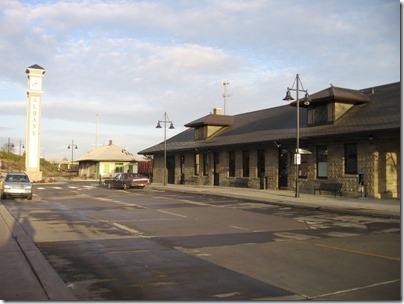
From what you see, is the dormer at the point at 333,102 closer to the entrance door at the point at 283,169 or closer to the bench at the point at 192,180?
the entrance door at the point at 283,169

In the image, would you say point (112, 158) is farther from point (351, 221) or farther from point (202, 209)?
point (351, 221)

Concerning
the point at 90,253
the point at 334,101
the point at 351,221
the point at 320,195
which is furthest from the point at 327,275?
the point at 334,101

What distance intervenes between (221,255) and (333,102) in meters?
20.7

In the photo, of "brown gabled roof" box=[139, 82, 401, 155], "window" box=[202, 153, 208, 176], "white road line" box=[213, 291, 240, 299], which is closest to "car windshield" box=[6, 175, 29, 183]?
"brown gabled roof" box=[139, 82, 401, 155]

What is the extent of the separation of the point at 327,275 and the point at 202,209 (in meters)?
12.6

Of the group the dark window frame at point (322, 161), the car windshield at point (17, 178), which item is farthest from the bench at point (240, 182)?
the car windshield at point (17, 178)

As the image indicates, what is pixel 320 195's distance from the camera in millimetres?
26750

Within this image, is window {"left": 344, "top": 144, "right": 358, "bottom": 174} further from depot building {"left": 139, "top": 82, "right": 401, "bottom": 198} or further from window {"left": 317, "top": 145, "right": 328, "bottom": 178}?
window {"left": 317, "top": 145, "right": 328, "bottom": 178}

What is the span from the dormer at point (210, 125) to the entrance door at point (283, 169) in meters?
11.9

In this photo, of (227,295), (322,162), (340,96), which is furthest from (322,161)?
(227,295)

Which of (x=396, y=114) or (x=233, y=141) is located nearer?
(x=396, y=114)

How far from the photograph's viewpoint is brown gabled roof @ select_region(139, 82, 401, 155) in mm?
24375

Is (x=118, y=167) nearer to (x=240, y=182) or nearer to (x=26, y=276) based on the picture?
(x=240, y=182)

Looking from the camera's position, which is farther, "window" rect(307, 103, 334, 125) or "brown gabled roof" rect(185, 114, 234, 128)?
"brown gabled roof" rect(185, 114, 234, 128)
